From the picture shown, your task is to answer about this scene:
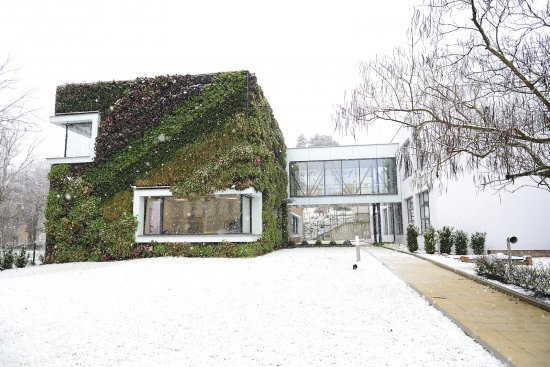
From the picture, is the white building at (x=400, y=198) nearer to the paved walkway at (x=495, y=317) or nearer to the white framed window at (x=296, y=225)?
the white framed window at (x=296, y=225)

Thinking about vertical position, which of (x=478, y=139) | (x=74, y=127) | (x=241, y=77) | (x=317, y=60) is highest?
(x=241, y=77)

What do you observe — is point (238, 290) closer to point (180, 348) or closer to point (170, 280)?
point (170, 280)

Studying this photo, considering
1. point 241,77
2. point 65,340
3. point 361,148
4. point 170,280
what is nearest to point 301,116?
point 361,148

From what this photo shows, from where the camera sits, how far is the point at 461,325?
14.6ft

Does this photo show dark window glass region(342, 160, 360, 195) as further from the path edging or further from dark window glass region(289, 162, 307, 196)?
the path edging

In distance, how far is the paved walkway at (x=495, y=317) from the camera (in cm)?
352

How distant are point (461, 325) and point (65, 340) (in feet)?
15.9

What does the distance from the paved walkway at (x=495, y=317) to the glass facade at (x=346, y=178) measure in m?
15.0

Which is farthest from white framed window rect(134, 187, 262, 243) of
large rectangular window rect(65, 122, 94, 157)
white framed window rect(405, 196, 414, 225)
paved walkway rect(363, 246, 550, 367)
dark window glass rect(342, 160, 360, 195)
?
white framed window rect(405, 196, 414, 225)

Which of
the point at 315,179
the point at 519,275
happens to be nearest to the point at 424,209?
the point at 315,179

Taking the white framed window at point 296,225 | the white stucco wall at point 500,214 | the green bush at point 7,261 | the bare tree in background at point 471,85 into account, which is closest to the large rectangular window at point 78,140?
the green bush at point 7,261

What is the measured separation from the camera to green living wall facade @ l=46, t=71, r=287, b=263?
13961 mm

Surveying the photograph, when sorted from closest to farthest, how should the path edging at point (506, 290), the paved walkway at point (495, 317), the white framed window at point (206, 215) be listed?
the paved walkway at point (495, 317)
the path edging at point (506, 290)
the white framed window at point (206, 215)

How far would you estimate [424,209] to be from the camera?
753 inches
